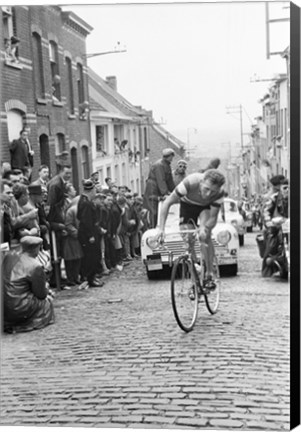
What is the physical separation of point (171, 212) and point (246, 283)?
597 millimetres

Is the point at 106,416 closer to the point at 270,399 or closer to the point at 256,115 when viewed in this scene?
the point at 270,399

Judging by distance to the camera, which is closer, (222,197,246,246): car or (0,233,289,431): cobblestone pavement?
(0,233,289,431): cobblestone pavement

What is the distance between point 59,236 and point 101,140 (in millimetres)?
621

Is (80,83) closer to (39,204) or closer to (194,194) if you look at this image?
(39,204)

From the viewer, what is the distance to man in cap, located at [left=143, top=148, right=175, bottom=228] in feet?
14.6

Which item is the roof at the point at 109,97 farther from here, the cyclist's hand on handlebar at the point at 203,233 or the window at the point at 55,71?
the cyclist's hand on handlebar at the point at 203,233

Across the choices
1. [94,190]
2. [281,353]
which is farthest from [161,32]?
[281,353]

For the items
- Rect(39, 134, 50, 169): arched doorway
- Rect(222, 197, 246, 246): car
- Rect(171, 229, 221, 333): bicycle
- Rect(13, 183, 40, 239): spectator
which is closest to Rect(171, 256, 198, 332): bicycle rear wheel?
Rect(171, 229, 221, 333): bicycle

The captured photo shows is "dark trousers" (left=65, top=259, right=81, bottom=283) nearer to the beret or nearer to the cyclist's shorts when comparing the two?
the cyclist's shorts

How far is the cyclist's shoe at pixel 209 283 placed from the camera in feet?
14.6

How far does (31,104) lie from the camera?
4441mm

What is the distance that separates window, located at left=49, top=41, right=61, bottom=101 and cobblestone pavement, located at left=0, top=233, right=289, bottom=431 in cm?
110

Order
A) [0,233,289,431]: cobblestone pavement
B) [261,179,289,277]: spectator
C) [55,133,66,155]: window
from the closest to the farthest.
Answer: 1. [0,233,289,431]: cobblestone pavement
2. [261,179,289,277]: spectator
3. [55,133,66,155]: window

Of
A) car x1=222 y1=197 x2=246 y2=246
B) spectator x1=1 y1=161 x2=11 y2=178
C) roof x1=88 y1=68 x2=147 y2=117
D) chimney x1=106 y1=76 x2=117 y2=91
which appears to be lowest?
car x1=222 y1=197 x2=246 y2=246
